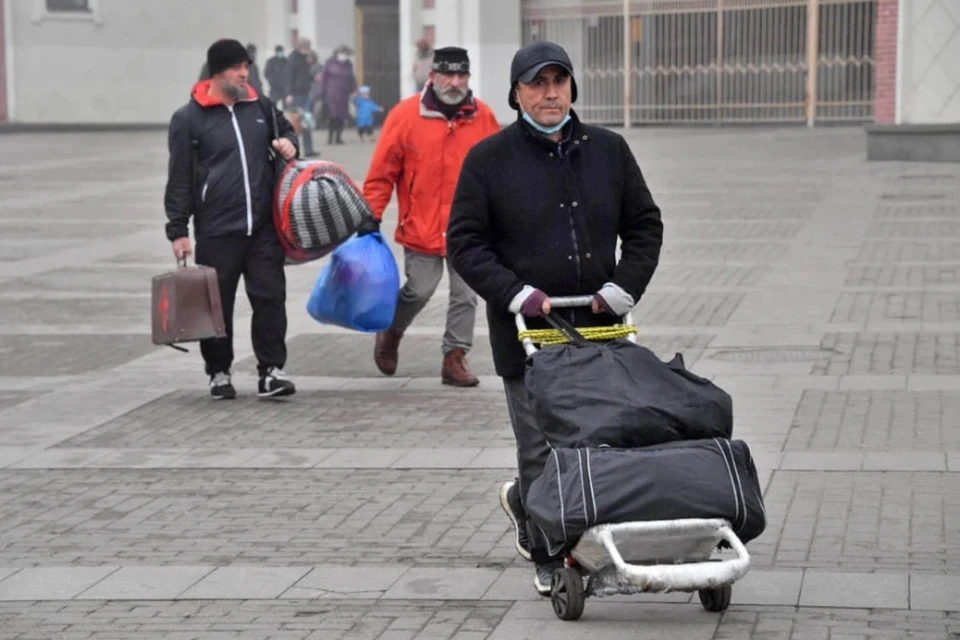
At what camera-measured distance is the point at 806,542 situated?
6.51 metres

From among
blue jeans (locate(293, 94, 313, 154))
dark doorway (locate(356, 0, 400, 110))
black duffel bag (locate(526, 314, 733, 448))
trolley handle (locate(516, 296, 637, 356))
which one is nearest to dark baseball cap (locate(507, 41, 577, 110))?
trolley handle (locate(516, 296, 637, 356))

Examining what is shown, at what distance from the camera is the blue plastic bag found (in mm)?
9758

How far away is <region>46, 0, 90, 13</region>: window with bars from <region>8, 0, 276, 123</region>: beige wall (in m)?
0.28

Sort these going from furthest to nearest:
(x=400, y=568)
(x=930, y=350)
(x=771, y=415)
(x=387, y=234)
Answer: (x=387, y=234)
(x=930, y=350)
(x=771, y=415)
(x=400, y=568)

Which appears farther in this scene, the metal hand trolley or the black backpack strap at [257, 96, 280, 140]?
the black backpack strap at [257, 96, 280, 140]

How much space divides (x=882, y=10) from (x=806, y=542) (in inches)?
948

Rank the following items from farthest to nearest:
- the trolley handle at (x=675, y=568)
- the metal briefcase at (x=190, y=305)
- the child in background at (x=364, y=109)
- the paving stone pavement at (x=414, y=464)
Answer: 1. the child in background at (x=364, y=109)
2. the metal briefcase at (x=190, y=305)
3. the paving stone pavement at (x=414, y=464)
4. the trolley handle at (x=675, y=568)

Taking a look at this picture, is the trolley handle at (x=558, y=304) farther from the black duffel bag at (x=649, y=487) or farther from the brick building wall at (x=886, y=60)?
the brick building wall at (x=886, y=60)

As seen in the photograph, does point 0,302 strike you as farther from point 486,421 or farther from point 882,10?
point 882,10

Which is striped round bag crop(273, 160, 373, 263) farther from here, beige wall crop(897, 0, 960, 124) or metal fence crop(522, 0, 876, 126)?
metal fence crop(522, 0, 876, 126)

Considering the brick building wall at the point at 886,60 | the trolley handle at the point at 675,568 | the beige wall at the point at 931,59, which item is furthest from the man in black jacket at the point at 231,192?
the brick building wall at the point at 886,60

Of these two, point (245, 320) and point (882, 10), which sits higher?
point (882, 10)

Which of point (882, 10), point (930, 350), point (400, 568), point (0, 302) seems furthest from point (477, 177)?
point (882, 10)

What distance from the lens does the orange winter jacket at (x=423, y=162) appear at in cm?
977
